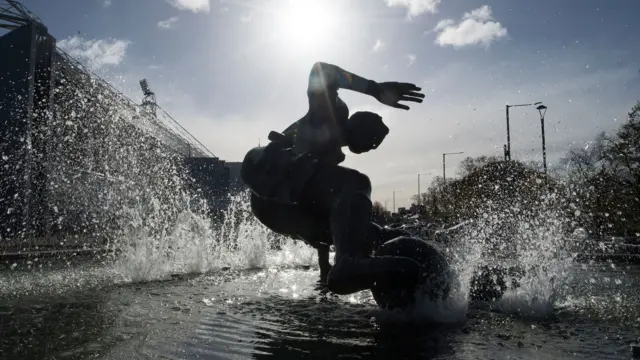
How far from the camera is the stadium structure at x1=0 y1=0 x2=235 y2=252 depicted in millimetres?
25406

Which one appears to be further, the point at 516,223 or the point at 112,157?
the point at 112,157

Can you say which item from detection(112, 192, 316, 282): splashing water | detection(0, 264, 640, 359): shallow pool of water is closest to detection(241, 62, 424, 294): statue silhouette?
detection(0, 264, 640, 359): shallow pool of water

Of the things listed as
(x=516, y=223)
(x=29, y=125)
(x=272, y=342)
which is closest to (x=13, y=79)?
(x=29, y=125)

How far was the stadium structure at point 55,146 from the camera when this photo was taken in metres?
25.4

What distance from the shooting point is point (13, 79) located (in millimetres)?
26312

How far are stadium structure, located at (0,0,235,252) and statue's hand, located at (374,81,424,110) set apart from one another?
22.5 meters

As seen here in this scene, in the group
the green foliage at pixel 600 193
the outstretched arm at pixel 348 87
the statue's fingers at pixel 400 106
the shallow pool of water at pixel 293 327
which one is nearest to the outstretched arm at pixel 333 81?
the outstretched arm at pixel 348 87

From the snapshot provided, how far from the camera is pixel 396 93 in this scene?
3357 mm

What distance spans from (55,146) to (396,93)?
27676 millimetres

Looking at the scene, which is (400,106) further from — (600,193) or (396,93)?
(600,193)

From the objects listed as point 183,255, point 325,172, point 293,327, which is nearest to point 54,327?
point 293,327

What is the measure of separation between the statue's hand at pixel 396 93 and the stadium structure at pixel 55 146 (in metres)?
22.5

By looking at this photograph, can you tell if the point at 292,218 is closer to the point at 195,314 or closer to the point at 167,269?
the point at 195,314

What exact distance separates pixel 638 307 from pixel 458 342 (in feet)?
8.41
